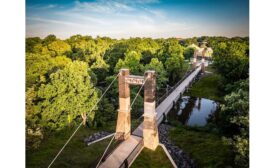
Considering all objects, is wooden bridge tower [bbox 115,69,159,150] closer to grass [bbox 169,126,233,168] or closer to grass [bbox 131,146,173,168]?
grass [bbox 131,146,173,168]

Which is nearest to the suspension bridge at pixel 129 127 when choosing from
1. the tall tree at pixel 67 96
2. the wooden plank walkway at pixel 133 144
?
the wooden plank walkway at pixel 133 144

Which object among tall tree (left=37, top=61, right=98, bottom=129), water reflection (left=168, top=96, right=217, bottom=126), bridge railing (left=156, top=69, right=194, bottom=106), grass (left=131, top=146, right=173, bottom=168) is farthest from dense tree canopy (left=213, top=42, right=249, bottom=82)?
tall tree (left=37, top=61, right=98, bottom=129)

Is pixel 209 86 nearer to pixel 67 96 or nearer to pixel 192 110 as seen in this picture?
pixel 192 110

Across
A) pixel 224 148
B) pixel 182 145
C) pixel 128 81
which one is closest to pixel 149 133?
pixel 182 145

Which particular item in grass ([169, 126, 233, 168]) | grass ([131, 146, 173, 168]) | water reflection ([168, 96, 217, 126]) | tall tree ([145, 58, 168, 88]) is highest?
tall tree ([145, 58, 168, 88])

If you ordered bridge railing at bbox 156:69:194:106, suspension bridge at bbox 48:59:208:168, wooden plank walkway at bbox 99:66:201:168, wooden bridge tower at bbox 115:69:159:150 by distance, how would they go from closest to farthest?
1. wooden plank walkway at bbox 99:66:201:168
2. suspension bridge at bbox 48:59:208:168
3. wooden bridge tower at bbox 115:69:159:150
4. bridge railing at bbox 156:69:194:106

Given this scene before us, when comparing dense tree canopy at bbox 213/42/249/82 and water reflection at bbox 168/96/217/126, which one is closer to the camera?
dense tree canopy at bbox 213/42/249/82
